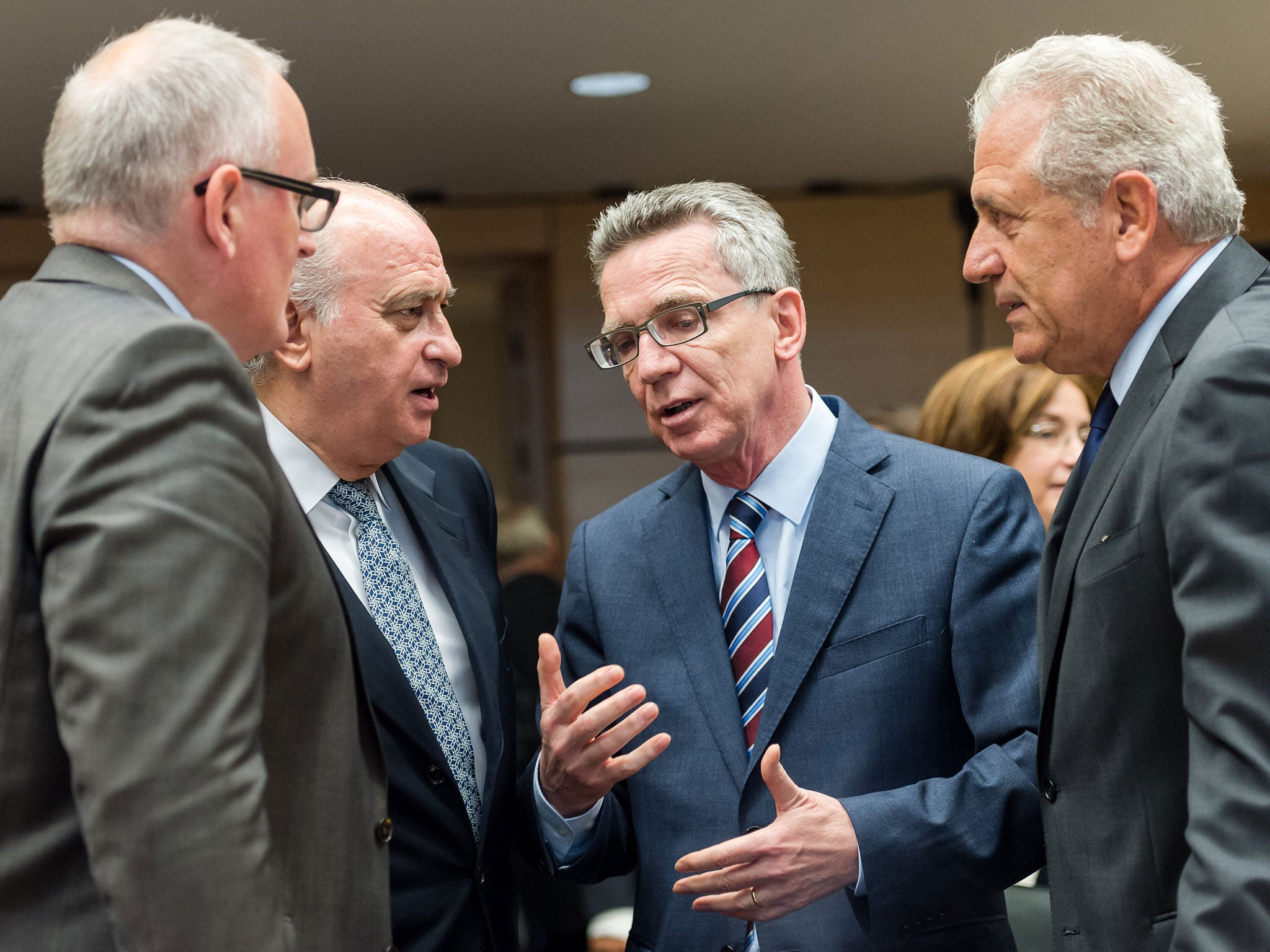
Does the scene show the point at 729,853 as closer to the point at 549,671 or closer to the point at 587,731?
the point at 587,731

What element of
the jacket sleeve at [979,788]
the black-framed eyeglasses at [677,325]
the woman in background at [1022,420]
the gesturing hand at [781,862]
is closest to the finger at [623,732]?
the gesturing hand at [781,862]

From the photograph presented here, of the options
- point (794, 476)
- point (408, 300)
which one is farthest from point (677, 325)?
point (408, 300)

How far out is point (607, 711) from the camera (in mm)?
1819

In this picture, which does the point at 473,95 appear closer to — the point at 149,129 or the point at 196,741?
the point at 149,129

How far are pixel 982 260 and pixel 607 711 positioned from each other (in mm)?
822

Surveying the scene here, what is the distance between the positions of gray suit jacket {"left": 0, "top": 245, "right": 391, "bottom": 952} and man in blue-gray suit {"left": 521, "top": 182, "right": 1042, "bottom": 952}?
72 centimetres

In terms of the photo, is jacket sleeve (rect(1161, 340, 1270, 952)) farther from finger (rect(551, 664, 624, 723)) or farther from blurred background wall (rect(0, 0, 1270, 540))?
blurred background wall (rect(0, 0, 1270, 540))

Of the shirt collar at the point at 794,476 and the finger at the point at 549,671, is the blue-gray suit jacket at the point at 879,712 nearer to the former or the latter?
the shirt collar at the point at 794,476

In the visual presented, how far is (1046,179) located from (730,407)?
2.27 feet

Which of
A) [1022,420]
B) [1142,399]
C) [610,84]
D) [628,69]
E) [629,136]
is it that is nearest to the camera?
[1142,399]

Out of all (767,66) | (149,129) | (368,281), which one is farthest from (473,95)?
(149,129)

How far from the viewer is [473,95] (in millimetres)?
4395

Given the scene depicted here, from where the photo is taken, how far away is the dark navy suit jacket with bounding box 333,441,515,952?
1.90 meters

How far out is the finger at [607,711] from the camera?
1.78 meters
